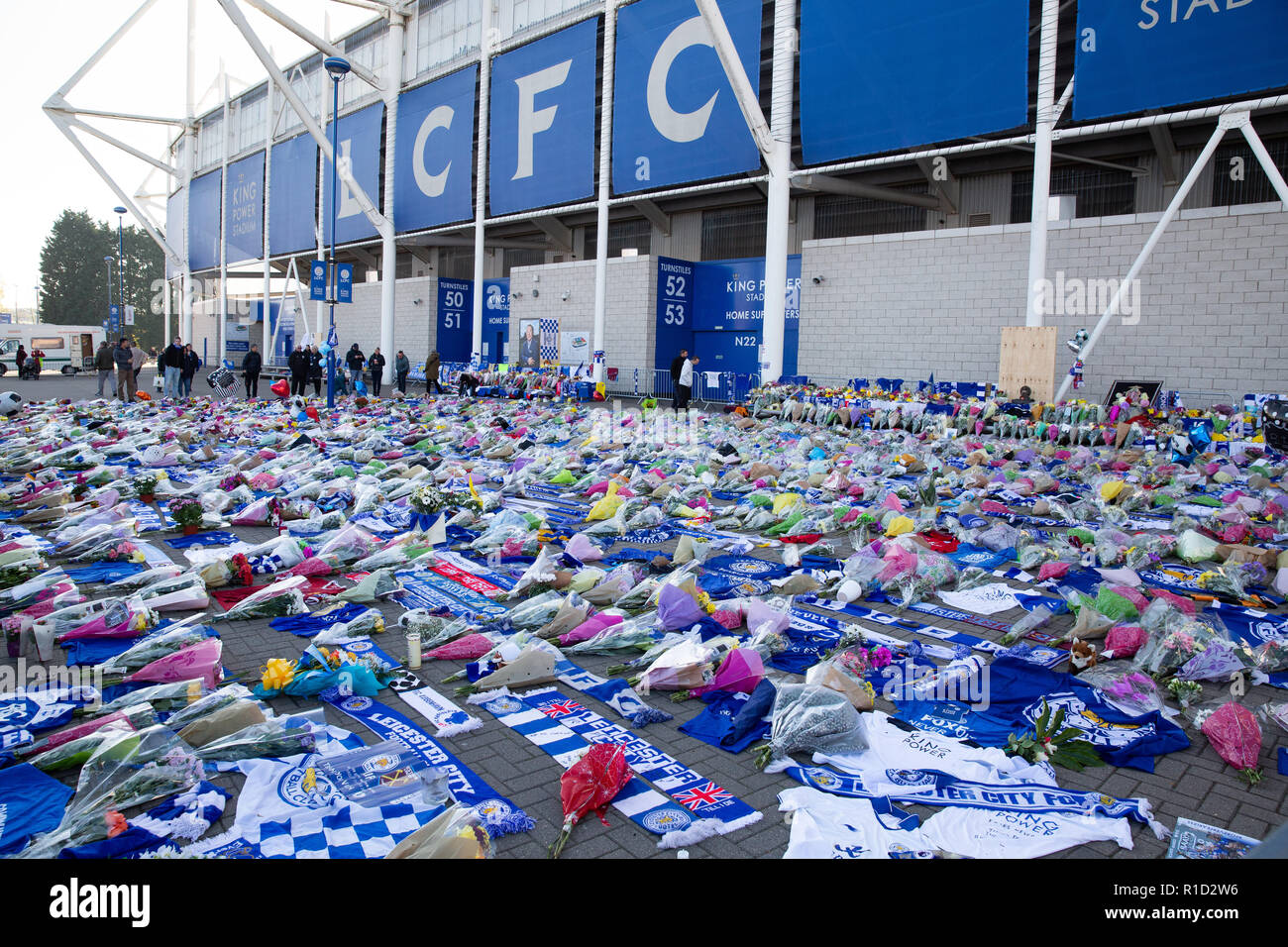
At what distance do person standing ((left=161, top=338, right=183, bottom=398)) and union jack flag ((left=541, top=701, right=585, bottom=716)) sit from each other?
67.8ft

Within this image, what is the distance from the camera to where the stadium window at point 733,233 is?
27625 mm

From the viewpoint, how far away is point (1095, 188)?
69.6 ft

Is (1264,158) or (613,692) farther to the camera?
(1264,158)

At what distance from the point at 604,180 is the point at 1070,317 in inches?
526

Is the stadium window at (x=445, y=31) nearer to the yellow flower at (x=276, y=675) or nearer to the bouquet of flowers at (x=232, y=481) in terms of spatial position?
the bouquet of flowers at (x=232, y=481)

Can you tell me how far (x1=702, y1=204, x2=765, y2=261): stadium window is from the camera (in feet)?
90.6

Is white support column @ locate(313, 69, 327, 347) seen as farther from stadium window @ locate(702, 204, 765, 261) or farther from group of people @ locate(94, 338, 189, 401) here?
stadium window @ locate(702, 204, 765, 261)

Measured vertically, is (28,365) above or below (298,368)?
above

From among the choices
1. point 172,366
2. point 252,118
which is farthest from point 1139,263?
point 252,118

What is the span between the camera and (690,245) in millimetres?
29562

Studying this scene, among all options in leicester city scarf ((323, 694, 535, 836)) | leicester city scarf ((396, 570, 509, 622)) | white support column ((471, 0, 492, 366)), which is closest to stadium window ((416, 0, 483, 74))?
white support column ((471, 0, 492, 366))

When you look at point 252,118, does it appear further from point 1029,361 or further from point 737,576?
point 737,576

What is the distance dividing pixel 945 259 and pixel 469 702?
17.2m
